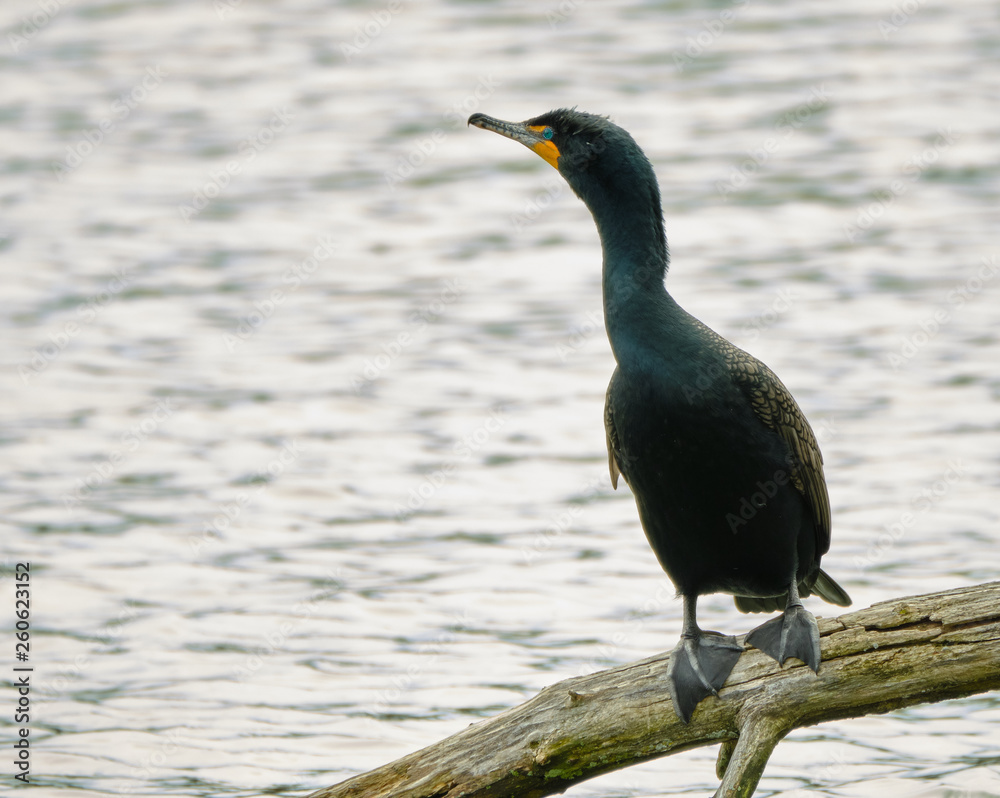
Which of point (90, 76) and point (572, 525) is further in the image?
point (90, 76)

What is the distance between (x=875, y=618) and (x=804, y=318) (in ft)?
24.9

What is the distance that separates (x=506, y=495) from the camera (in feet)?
31.3

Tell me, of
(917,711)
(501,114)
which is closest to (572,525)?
(917,711)

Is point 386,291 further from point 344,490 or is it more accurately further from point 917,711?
point 917,711
